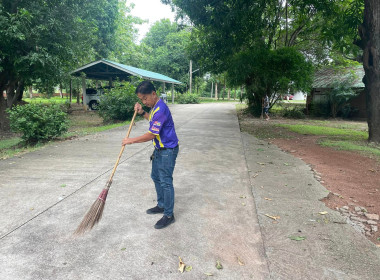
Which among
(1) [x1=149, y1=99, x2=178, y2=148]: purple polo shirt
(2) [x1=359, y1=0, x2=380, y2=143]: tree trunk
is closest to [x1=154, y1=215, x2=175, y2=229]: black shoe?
(1) [x1=149, y1=99, x2=178, y2=148]: purple polo shirt

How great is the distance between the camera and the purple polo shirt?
2865 millimetres

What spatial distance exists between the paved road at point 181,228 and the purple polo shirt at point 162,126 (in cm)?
96

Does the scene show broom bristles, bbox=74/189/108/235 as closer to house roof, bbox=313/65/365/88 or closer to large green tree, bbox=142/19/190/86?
house roof, bbox=313/65/365/88

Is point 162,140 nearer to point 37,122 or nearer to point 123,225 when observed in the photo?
point 123,225

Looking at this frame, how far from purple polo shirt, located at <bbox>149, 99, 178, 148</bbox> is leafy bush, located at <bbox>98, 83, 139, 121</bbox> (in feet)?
34.5

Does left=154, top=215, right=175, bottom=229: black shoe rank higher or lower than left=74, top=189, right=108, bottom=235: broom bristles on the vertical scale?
lower

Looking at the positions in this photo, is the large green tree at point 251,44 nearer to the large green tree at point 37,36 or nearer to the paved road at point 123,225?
the large green tree at point 37,36

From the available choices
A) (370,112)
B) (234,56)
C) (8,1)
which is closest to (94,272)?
(370,112)

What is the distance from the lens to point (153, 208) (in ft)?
11.1

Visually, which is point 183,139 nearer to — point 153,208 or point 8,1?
point 153,208

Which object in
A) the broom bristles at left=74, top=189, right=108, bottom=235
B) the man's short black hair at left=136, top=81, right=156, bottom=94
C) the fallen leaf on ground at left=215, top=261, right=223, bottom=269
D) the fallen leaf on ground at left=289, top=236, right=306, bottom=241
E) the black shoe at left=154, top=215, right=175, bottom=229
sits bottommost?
the fallen leaf on ground at left=215, top=261, right=223, bottom=269

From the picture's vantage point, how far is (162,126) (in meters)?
2.96

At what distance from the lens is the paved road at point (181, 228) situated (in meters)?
2.34

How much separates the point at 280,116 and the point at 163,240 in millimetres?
17012
